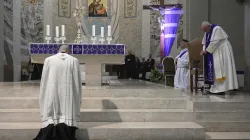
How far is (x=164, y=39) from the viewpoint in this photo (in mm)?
17609

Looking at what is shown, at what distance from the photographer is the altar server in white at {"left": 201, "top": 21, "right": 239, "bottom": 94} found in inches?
333

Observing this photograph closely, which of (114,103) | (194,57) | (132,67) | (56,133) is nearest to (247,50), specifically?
(194,57)

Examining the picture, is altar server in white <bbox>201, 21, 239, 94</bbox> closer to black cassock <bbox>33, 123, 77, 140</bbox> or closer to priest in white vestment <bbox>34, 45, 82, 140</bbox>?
priest in white vestment <bbox>34, 45, 82, 140</bbox>

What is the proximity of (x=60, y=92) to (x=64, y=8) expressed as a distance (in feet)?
43.4

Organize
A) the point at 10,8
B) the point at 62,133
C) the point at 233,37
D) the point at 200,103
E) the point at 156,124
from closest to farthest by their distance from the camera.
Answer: the point at 62,133 → the point at 156,124 → the point at 200,103 → the point at 233,37 → the point at 10,8

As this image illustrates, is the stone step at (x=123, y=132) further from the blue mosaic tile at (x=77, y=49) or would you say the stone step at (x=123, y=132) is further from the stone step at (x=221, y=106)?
the blue mosaic tile at (x=77, y=49)

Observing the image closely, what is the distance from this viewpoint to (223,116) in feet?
22.4

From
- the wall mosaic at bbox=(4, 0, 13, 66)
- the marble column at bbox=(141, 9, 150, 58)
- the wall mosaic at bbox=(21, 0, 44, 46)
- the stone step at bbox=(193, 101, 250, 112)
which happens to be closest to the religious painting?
the marble column at bbox=(141, 9, 150, 58)

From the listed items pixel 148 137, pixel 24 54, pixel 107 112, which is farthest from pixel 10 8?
pixel 148 137

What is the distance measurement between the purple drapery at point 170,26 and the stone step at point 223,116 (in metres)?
10.7

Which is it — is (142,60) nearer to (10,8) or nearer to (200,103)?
(10,8)

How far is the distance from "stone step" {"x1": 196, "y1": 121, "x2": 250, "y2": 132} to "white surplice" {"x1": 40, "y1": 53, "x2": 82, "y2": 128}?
236 cm

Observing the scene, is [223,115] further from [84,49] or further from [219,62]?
[84,49]

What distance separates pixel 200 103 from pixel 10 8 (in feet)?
35.2
